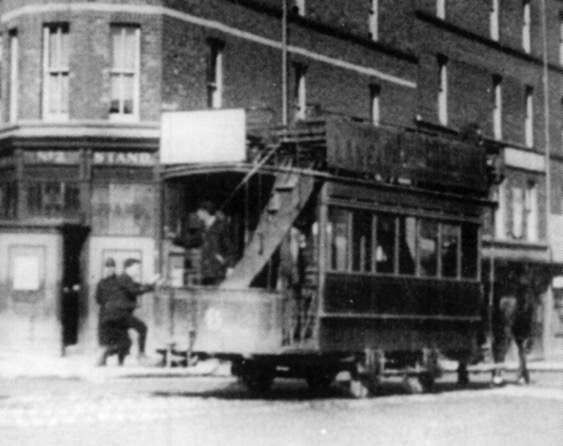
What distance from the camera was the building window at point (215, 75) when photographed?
27297 mm

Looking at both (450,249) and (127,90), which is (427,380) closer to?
(450,249)

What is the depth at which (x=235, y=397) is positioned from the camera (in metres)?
15.9

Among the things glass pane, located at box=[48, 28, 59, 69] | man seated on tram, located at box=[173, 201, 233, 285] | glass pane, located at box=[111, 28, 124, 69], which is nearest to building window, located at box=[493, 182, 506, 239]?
glass pane, located at box=[111, 28, 124, 69]

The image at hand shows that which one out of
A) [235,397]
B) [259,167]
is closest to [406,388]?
[235,397]

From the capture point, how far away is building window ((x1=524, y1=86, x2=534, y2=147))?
40281 mm

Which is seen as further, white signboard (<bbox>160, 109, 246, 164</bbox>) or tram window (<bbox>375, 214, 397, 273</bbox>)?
tram window (<bbox>375, 214, 397, 273</bbox>)

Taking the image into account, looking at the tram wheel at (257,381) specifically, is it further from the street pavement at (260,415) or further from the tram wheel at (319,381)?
the tram wheel at (319,381)

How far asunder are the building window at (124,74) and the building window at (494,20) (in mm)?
16537

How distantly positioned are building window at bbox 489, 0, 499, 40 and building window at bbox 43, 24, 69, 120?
17398mm

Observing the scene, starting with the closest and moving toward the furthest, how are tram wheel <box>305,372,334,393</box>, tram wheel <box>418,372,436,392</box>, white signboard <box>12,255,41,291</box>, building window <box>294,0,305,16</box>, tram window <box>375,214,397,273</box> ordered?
tram window <box>375,214,397,273</box> < tram wheel <box>305,372,334,393</box> < tram wheel <box>418,372,436,392</box> < white signboard <box>12,255,41,291</box> < building window <box>294,0,305,16</box>

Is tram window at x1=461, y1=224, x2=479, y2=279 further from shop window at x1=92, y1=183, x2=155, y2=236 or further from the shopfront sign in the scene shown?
the shopfront sign

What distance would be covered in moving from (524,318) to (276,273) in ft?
19.8

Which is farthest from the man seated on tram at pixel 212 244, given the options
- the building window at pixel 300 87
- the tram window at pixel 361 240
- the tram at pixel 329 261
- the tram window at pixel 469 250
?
the building window at pixel 300 87

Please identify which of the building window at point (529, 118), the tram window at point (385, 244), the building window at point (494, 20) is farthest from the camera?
the building window at point (529, 118)
